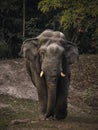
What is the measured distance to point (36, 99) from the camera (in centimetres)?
1586

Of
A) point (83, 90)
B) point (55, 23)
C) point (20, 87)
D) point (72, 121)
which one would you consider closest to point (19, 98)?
point (20, 87)

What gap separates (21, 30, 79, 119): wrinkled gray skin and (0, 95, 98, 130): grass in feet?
1.12

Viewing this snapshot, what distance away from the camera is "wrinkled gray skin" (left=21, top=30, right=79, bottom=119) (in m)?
11.5

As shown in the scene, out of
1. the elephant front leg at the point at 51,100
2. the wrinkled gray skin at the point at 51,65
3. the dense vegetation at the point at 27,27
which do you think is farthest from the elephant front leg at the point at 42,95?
the dense vegetation at the point at 27,27

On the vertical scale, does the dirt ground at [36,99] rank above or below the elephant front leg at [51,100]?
below

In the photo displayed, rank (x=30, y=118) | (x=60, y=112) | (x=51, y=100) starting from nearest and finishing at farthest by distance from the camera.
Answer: (x=51, y=100)
(x=60, y=112)
(x=30, y=118)

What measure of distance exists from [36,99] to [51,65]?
4.61m

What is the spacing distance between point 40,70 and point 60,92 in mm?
695

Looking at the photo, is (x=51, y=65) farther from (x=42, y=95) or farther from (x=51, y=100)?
(x=42, y=95)

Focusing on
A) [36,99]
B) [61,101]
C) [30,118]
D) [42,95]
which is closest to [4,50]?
Result: [36,99]

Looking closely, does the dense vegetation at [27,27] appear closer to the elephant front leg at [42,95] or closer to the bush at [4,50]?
the bush at [4,50]

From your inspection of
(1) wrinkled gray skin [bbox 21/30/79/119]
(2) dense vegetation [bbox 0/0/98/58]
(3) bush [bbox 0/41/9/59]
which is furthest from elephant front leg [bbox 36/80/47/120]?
(3) bush [bbox 0/41/9/59]

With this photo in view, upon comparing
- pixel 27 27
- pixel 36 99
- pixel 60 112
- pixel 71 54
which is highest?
pixel 71 54

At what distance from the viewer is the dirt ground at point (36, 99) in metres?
11.9
